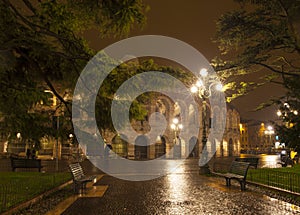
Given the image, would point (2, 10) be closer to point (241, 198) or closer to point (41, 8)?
point (41, 8)

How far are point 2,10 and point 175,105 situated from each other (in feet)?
125

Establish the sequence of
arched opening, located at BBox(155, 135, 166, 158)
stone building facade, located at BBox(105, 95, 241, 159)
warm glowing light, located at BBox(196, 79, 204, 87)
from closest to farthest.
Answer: warm glowing light, located at BBox(196, 79, 204, 87), stone building facade, located at BBox(105, 95, 241, 159), arched opening, located at BBox(155, 135, 166, 158)

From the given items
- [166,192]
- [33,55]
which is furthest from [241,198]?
[33,55]

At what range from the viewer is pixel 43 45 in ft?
23.2

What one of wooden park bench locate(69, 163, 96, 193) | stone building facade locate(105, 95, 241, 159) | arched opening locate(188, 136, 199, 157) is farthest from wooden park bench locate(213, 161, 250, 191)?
arched opening locate(188, 136, 199, 157)

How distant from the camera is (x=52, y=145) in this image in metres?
39.1

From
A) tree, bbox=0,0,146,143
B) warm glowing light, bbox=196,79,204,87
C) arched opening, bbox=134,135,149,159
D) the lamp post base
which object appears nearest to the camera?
→ tree, bbox=0,0,146,143

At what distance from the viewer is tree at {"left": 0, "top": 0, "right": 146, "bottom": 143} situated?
645 centimetres

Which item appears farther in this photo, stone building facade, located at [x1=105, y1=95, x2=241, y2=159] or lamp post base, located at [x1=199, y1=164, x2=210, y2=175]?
stone building facade, located at [x1=105, y1=95, x2=241, y2=159]

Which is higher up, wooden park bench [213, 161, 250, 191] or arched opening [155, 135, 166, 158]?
arched opening [155, 135, 166, 158]

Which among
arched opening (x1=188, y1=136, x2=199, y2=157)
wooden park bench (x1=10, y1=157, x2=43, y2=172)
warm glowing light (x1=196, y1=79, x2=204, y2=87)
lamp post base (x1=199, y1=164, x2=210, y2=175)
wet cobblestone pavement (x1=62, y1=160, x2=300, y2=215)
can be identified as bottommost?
wet cobblestone pavement (x1=62, y1=160, x2=300, y2=215)

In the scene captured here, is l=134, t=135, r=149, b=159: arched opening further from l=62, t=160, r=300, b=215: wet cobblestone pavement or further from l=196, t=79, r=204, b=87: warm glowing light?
l=62, t=160, r=300, b=215: wet cobblestone pavement

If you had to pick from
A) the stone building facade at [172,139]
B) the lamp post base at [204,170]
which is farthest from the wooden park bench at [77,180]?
the stone building facade at [172,139]

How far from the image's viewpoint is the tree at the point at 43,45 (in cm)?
645
